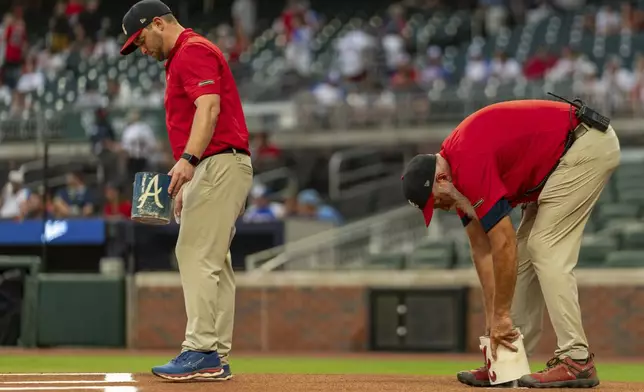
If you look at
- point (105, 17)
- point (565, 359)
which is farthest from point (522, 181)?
point (105, 17)

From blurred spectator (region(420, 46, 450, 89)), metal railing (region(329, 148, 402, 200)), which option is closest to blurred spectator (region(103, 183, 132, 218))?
metal railing (region(329, 148, 402, 200))

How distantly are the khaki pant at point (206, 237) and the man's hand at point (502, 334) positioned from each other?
144 cm

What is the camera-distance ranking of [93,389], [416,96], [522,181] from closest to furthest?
[93,389], [522,181], [416,96]

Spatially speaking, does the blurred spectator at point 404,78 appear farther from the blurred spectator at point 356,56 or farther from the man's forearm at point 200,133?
the man's forearm at point 200,133

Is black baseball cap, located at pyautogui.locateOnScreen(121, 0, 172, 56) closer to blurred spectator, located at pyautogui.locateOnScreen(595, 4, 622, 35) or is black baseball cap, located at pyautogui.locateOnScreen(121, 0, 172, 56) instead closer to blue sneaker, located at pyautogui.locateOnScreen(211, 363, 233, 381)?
blue sneaker, located at pyautogui.locateOnScreen(211, 363, 233, 381)

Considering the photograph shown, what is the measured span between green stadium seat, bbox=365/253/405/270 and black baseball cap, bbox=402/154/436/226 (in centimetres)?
635

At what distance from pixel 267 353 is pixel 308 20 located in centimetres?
1193

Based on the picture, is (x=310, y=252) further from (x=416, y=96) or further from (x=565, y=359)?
(x=565, y=359)

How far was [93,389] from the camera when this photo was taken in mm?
6230

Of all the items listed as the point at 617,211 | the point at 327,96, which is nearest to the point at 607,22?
the point at 327,96

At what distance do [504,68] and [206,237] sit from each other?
12.4 meters

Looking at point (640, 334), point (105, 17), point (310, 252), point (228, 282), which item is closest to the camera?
point (228, 282)

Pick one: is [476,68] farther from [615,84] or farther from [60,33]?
[60,33]

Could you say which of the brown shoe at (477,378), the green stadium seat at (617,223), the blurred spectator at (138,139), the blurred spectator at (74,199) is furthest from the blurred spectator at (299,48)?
the brown shoe at (477,378)
